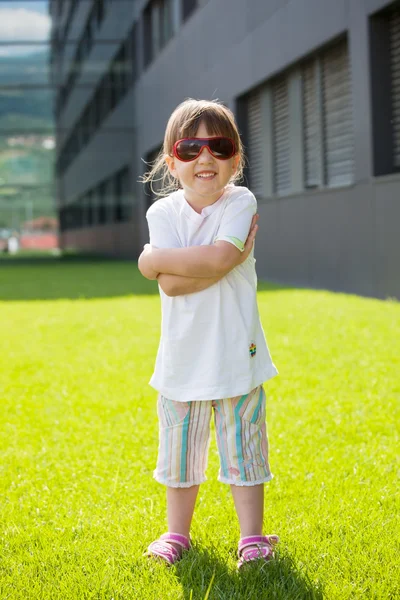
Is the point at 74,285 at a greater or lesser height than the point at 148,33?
lesser

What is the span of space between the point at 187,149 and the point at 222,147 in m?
0.11

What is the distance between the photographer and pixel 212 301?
2.65 metres

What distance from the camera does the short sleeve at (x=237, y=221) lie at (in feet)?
8.63

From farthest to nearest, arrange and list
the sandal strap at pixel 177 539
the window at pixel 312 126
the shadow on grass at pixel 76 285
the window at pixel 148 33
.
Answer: the window at pixel 148 33 → the window at pixel 312 126 → the shadow on grass at pixel 76 285 → the sandal strap at pixel 177 539

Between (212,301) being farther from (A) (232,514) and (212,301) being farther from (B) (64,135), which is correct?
(B) (64,135)

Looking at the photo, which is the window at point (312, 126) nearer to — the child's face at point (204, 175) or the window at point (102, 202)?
the child's face at point (204, 175)

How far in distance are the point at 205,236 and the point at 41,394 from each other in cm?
269

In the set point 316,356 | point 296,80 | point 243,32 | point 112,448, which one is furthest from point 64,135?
point 112,448

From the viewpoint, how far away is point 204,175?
270 cm

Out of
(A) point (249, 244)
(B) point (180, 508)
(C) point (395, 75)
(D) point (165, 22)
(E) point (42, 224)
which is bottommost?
(B) point (180, 508)

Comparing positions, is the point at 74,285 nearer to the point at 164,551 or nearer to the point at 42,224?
the point at 42,224

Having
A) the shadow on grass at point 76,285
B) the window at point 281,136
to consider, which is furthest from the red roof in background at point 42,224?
the window at point 281,136

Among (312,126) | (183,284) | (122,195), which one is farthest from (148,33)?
(183,284)

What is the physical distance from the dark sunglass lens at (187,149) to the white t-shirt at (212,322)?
149 millimetres
